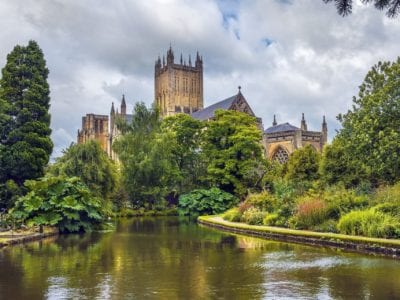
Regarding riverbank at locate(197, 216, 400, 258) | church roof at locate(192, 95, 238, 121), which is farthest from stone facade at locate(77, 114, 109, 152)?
riverbank at locate(197, 216, 400, 258)

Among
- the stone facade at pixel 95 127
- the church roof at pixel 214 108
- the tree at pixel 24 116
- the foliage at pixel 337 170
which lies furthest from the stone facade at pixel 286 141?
the stone facade at pixel 95 127

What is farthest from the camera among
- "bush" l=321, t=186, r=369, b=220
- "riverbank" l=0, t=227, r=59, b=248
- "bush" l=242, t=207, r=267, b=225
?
"bush" l=242, t=207, r=267, b=225

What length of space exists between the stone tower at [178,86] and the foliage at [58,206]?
74321mm

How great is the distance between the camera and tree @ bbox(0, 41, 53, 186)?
26.0 m

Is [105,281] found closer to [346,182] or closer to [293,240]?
[293,240]

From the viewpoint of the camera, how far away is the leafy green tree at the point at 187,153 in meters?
45.4

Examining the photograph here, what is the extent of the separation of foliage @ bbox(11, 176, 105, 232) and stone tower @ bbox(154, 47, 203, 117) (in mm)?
74321

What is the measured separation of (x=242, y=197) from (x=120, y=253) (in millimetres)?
26444

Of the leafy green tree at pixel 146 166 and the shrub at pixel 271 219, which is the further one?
the leafy green tree at pixel 146 166

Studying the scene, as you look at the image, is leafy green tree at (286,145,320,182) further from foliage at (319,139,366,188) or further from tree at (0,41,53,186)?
tree at (0,41,53,186)

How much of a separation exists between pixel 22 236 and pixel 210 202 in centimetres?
2132

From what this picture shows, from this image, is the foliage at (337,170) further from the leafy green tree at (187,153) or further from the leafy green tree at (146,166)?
the leafy green tree at (187,153)

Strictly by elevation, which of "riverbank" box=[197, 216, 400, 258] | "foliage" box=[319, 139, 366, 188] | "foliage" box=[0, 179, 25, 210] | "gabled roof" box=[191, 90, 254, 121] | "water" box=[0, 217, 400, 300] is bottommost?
"water" box=[0, 217, 400, 300]

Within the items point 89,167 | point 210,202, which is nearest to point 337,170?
point 210,202
